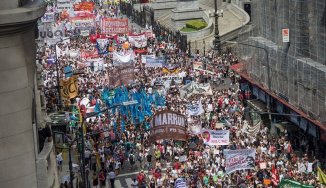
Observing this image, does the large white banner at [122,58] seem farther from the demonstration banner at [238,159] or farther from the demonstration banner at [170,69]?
the demonstration banner at [238,159]

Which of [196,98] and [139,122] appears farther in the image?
[196,98]

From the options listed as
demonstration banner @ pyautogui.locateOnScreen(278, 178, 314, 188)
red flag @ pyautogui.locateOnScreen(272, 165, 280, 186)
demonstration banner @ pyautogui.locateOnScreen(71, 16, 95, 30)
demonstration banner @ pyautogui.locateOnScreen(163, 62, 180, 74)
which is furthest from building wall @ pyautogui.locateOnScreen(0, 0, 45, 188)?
demonstration banner @ pyautogui.locateOnScreen(71, 16, 95, 30)

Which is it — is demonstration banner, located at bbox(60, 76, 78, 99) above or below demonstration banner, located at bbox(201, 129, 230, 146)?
below

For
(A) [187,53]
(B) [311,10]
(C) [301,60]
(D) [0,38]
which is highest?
(D) [0,38]

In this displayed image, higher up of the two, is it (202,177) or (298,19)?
(298,19)

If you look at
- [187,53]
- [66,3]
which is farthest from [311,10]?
[66,3]

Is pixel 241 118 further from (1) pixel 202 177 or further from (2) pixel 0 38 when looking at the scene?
(2) pixel 0 38

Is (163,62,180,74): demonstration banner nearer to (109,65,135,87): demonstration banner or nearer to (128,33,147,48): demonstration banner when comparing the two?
(109,65,135,87): demonstration banner
